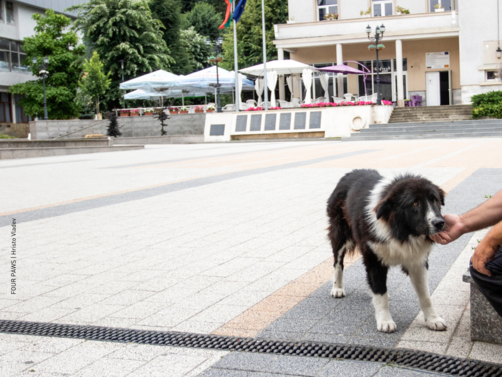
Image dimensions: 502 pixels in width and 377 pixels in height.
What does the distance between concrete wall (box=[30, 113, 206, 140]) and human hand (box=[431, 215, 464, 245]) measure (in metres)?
34.6

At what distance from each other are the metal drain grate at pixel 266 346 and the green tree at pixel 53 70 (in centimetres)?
4816

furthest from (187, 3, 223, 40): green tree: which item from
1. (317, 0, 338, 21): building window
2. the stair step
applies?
the stair step

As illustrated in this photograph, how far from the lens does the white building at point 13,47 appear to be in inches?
2126

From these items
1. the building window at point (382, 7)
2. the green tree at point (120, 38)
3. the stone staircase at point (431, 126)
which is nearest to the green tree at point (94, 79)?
the green tree at point (120, 38)

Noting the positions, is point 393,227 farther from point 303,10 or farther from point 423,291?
point 303,10

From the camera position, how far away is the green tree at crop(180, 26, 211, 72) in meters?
64.2

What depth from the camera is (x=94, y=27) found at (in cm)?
4875

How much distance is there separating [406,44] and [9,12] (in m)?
36.3

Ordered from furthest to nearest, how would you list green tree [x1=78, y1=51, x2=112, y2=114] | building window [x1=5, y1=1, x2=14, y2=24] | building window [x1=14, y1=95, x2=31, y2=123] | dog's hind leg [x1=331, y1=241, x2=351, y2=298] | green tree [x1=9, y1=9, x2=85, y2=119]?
1. building window [x1=14, y1=95, x2=31, y2=123]
2. building window [x1=5, y1=1, x2=14, y2=24]
3. green tree [x1=9, y1=9, x2=85, y2=119]
4. green tree [x1=78, y1=51, x2=112, y2=114]
5. dog's hind leg [x1=331, y1=241, x2=351, y2=298]

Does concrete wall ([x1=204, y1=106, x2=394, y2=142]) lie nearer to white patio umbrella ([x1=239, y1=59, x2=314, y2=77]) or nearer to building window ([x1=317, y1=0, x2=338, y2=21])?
white patio umbrella ([x1=239, y1=59, x2=314, y2=77])

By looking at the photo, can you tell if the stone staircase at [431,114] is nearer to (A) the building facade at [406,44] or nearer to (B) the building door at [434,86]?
(A) the building facade at [406,44]

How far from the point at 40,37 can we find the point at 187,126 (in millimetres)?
20852

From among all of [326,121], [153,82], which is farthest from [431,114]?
[153,82]

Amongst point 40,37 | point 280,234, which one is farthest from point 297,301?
point 40,37
